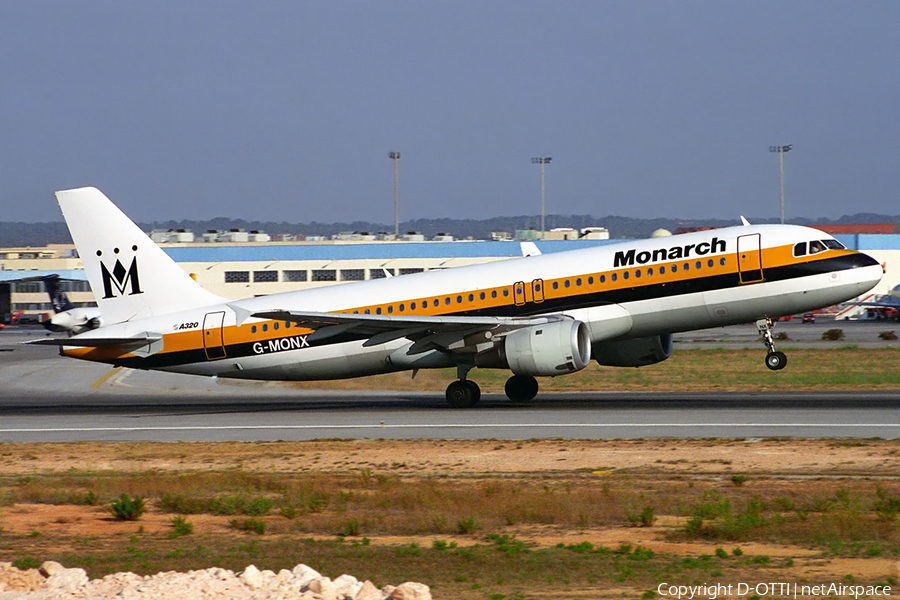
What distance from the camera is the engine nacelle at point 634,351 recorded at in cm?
3225

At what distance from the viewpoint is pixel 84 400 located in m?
39.6

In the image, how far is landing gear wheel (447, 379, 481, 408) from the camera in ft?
107

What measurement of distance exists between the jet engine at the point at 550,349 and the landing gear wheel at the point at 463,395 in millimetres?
2934

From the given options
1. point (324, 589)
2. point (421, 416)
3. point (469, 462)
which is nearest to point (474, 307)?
point (421, 416)

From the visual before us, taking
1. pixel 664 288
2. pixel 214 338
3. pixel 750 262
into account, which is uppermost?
pixel 750 262

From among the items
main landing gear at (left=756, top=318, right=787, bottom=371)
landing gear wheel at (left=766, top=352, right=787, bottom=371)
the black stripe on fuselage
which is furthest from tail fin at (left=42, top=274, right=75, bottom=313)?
landing gear wheel at (left=766, top=352, right=787, bottom=371)

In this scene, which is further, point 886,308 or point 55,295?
point 886,308

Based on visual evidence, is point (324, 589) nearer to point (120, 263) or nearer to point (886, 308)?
point (120, 263)

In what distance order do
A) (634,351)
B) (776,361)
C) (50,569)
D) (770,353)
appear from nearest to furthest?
(50,569)
(776,361)
(770,353)
(634,351)

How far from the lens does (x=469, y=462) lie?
22.1 meters

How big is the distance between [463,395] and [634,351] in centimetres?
549

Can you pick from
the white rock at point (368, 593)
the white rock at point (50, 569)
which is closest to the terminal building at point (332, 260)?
the white rock at point (50, 569)

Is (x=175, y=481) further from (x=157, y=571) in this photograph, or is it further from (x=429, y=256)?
(x=429, y=256)

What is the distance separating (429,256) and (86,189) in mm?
72959
